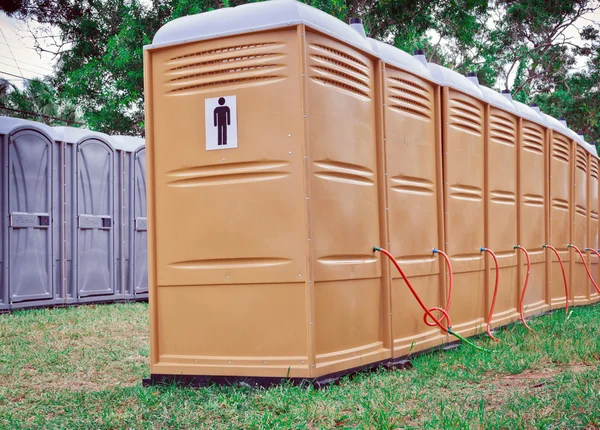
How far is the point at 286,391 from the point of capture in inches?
166

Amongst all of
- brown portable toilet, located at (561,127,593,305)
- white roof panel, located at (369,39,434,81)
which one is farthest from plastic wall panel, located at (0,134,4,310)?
brown portable toilet, located at (561,127,593,305)

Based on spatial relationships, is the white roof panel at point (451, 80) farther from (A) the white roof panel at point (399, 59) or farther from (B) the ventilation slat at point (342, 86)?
(B) the ventilation slat at point (342, 86)

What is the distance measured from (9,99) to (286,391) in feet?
82.7

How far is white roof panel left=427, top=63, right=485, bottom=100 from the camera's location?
6379mm

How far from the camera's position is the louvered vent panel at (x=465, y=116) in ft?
21.4

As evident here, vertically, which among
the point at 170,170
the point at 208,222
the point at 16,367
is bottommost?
the point at 16,367

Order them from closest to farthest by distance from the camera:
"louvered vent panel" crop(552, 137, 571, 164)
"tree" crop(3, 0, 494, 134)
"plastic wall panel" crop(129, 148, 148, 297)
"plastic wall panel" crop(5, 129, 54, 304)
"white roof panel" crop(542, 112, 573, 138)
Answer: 1. "white roof panel" crop(542, 112, 573, 138)
2. "louvered vent panel" crop(552, 137, 571, 164)
3. "plastic wall panel" crop(5, 129, 54, 304)
4. "plastic wall panel" crop(129, 148, 148, 297)
5. "tree" crop(3, 0, 494, 134)

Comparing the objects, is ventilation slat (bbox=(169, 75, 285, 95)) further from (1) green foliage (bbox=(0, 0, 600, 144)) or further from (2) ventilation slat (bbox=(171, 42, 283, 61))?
(1) green foliage (bbox=(0, 0, 600, 144))

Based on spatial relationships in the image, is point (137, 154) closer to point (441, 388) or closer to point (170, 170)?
point (170, 170)

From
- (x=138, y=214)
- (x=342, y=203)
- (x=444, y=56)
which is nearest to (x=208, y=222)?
(x=342, y=203)

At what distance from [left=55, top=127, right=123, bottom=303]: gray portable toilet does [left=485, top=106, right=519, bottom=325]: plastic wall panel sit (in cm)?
619

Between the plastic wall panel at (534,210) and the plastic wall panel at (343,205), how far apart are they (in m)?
3.37

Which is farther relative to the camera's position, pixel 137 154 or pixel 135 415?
pixel 137 154

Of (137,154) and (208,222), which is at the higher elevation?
(137,154)
